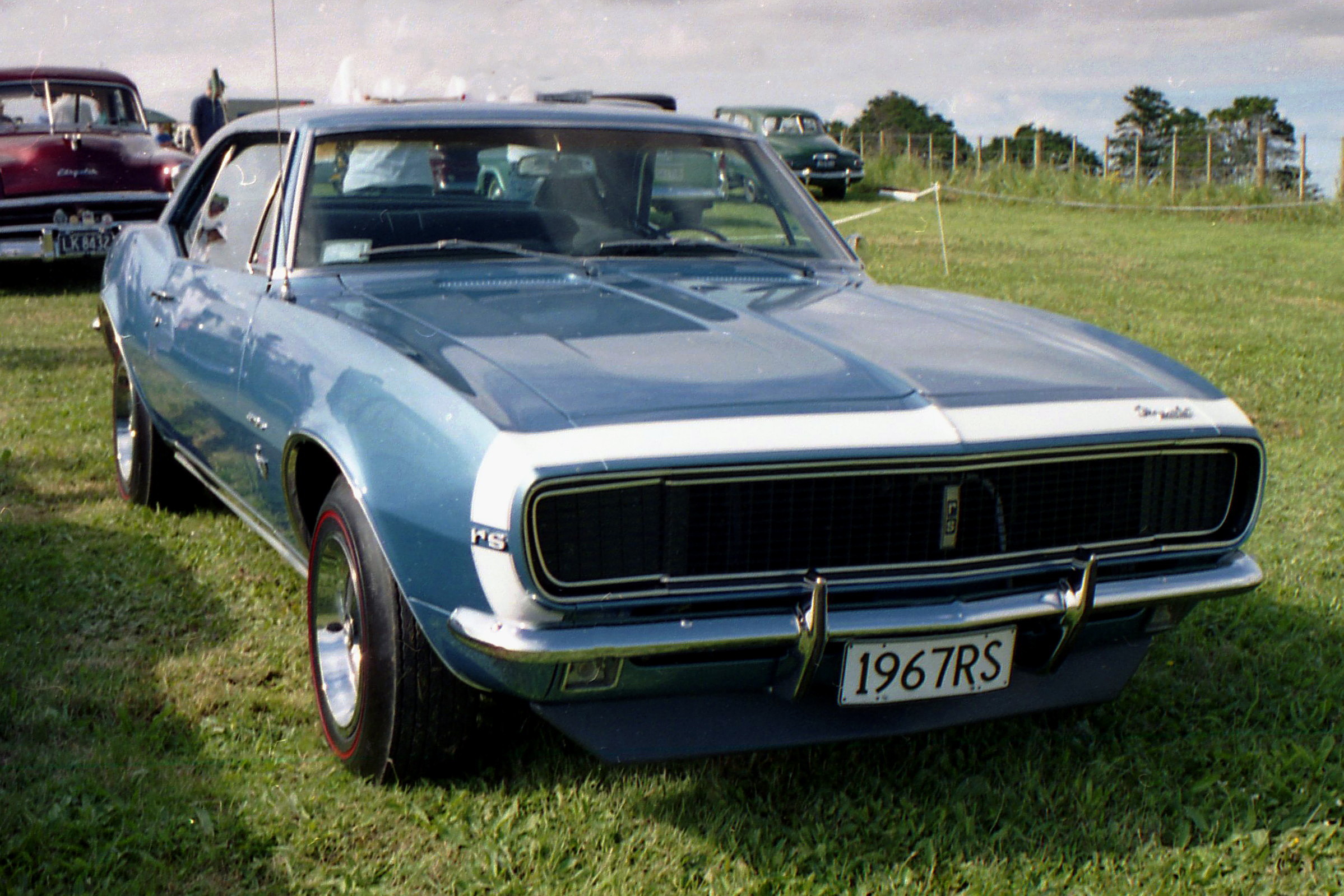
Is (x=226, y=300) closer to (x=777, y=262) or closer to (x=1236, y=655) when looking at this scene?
(x=777, y=262)

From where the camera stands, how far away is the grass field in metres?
2.55

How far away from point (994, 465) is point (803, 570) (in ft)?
1.36

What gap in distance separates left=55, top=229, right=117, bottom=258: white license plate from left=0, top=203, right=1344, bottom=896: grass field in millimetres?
6576

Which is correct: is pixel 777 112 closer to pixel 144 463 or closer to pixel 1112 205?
pixel 1112 205

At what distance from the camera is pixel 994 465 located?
250cm

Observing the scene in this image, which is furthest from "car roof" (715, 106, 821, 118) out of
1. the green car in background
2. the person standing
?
the person standing

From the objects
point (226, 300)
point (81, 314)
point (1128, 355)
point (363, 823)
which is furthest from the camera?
point (81, 314)

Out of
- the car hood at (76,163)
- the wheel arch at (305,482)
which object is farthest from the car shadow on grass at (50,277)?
the wheel arch at (305,482)

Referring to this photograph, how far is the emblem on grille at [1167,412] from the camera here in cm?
265

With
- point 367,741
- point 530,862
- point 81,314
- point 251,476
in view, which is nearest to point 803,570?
point 530,862

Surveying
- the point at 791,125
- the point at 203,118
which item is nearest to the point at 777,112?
the point at 791,125

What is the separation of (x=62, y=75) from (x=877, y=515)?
11319 millimetres

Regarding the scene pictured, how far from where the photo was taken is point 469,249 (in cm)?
359

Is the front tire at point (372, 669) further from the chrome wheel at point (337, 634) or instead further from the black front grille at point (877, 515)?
the black front grille at point (877, 515)
